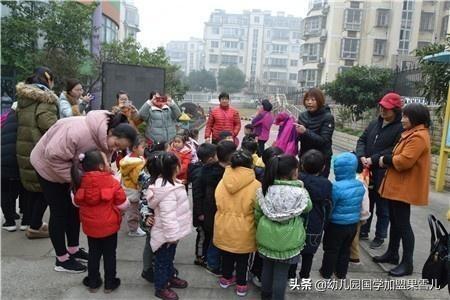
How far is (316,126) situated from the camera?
4.24 metres

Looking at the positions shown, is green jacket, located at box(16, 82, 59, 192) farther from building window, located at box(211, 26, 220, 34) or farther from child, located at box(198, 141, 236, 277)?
building window, located at box(211, 26, 220, 34)

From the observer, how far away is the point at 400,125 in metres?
3.98

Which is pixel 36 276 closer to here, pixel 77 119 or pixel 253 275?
pixel 77 119

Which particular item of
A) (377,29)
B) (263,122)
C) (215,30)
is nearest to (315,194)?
(263,122)

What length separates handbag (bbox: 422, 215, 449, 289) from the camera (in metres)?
2.74

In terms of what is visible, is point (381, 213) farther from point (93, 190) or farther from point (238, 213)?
point (93, 190)

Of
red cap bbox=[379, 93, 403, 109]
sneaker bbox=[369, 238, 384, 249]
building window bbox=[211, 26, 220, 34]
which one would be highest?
building window bbox=[211, 26, 220, 34]

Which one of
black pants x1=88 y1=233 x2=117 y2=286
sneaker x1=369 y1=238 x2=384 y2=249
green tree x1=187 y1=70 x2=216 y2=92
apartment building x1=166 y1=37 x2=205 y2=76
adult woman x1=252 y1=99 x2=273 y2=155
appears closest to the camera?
black pants x1=88 y1=233 x2=117 y2=286

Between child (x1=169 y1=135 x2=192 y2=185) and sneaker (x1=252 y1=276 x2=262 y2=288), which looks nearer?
sneaker (x1=252 y1=276 x2=262 y2=288)

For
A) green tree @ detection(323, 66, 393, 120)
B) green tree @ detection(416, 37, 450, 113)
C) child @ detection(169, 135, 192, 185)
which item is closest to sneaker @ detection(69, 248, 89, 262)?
child @ detection(169, 135, 192, 185)

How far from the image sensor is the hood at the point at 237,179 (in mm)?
3111

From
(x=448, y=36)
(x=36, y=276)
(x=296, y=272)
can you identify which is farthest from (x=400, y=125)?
(x=448, y=36)

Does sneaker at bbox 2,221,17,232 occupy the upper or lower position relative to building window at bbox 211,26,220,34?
lower

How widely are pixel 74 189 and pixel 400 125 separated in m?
3.02
